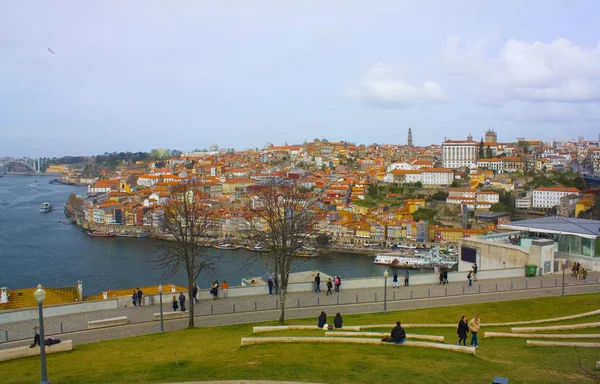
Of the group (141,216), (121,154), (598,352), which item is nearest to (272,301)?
(598,352)

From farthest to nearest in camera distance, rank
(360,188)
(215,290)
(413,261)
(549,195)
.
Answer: (360,188) → (549,195) → (413,261) → (215,290)

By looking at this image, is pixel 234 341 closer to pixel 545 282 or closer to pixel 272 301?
pixel 272 301

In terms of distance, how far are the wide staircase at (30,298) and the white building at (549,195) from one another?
43371mm

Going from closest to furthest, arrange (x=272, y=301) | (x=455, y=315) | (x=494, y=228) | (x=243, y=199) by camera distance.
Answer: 1. (x=455, y=315)
2. (x=272, y=301)
3. (x=494, y=228)
4. (x=243, y=199)

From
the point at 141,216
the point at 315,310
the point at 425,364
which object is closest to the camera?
the point at 425,364

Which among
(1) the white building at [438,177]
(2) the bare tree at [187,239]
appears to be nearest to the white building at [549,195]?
(1) the white building at [438,177]

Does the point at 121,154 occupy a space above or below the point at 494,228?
above

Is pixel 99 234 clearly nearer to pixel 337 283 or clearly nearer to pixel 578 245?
pixel 337 283

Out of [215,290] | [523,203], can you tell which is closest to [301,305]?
[215,290]

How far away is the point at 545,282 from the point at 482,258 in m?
1.68

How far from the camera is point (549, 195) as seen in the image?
4612cm

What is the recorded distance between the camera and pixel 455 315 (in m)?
7.63

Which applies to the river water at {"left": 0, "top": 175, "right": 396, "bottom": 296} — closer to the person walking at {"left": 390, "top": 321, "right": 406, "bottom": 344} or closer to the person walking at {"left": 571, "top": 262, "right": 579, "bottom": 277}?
the person walking at {"left": 571, "top": 262, "right": 579, "bottom": 277}

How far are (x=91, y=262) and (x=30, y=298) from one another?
19943 mm
